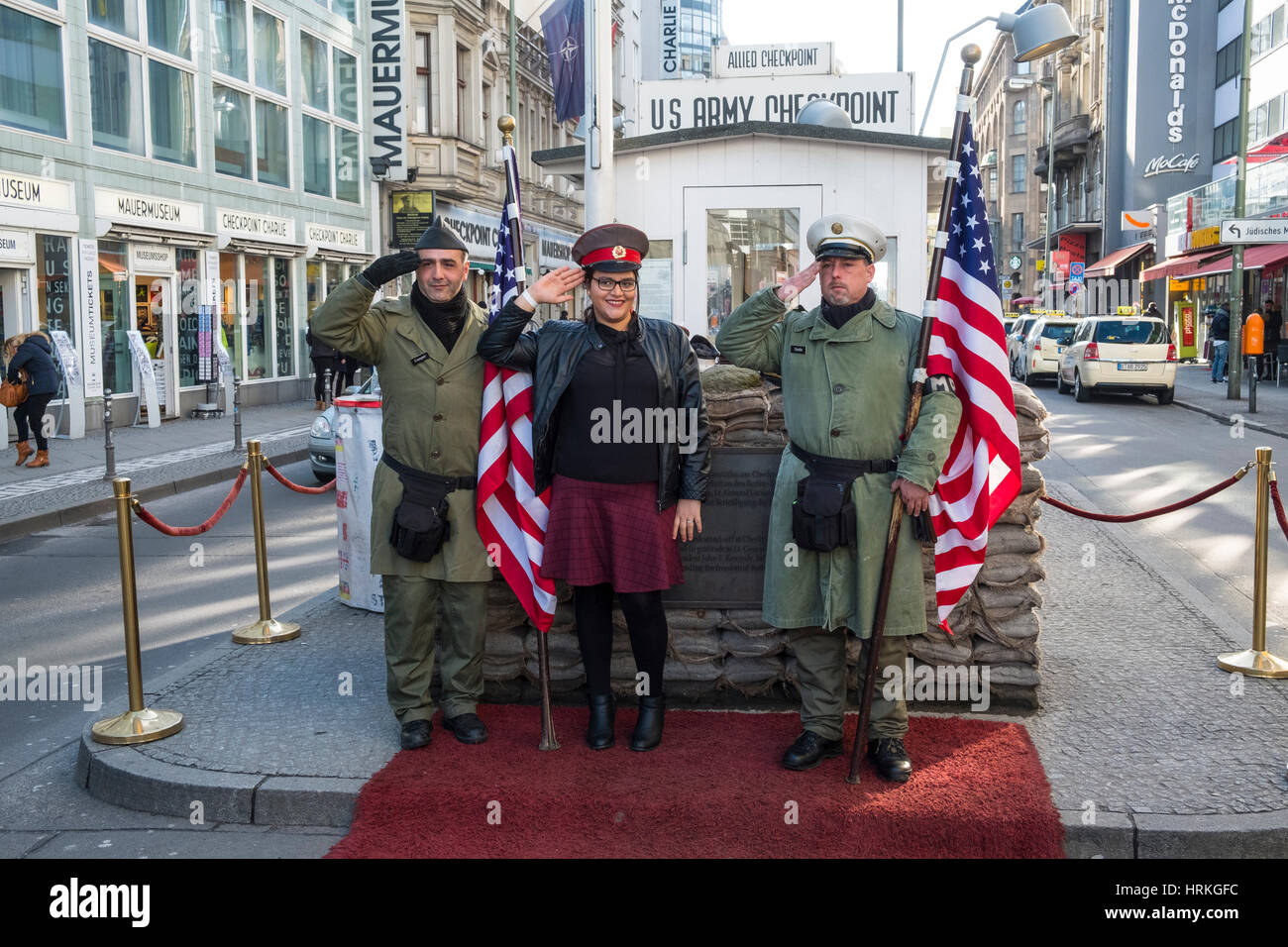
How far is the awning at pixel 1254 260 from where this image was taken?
29.0 meters

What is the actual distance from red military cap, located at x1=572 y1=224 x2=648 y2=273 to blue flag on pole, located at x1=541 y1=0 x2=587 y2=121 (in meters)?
5.95

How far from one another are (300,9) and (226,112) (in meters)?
4.01

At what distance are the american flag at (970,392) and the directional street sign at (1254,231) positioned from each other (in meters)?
21.1

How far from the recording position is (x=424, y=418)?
16.5 ft

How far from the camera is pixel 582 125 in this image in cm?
806

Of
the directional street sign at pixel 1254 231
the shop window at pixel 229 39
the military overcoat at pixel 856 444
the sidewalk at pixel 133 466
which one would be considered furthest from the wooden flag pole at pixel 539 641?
the directional street sign at pixel 1254 231

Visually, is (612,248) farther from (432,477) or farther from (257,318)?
(257,318)

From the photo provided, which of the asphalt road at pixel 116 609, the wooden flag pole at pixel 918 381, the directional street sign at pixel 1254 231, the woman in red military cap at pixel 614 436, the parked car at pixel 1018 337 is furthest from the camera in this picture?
the parked car at pixel 1018 337

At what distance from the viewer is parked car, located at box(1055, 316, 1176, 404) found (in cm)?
2427

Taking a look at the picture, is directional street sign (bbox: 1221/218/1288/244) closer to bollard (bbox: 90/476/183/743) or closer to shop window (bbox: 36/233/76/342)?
shop window (bbox: 36/233/76/342)

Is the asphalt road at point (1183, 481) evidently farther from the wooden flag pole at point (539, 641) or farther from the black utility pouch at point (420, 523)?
the black utility pouch at point (420, 523)
